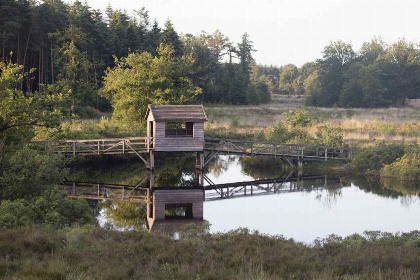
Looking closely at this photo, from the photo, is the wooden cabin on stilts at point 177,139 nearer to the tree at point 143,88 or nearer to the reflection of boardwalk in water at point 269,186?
the reflection of boardwalk in water at point 269,186

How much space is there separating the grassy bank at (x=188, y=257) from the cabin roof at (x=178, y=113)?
548 inches

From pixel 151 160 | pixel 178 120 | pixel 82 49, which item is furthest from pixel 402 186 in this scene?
pixel 82 49

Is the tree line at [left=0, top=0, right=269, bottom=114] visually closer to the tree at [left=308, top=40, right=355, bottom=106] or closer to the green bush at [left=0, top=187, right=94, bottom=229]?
the tree at [left=308, top=40, right=355, bottom=106]

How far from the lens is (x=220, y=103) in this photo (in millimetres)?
74250

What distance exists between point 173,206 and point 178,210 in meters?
0.62

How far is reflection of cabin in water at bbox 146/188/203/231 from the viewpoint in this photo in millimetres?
20250

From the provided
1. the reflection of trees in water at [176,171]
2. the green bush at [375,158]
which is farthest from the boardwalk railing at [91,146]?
the green bush at [375,158]

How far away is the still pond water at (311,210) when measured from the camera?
737 inches

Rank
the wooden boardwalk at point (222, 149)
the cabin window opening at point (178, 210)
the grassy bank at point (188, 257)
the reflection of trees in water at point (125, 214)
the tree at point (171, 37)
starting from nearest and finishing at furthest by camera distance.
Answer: the grassy bank at point (188, 257)
the reflection of trees in water at point (125, 214)
the cabin window opening at point (178, 210)
the wooden boardwalk at point (222, 149)
the tree at point (171, 37)

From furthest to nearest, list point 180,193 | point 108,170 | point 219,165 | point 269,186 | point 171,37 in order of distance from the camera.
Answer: point 171,37
point 219,165
point 108,170
point 269,186
point 180,193

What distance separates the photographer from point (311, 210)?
2227 centimetres

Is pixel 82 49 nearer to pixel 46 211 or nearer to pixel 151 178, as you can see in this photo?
pixel 151 178

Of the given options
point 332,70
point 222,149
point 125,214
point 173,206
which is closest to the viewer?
point 125,214

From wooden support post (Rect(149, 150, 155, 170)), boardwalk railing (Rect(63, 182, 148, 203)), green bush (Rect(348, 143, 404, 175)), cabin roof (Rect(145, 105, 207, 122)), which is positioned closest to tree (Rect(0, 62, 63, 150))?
boardwalk railing (Rect(63, 182, 148, 203))
